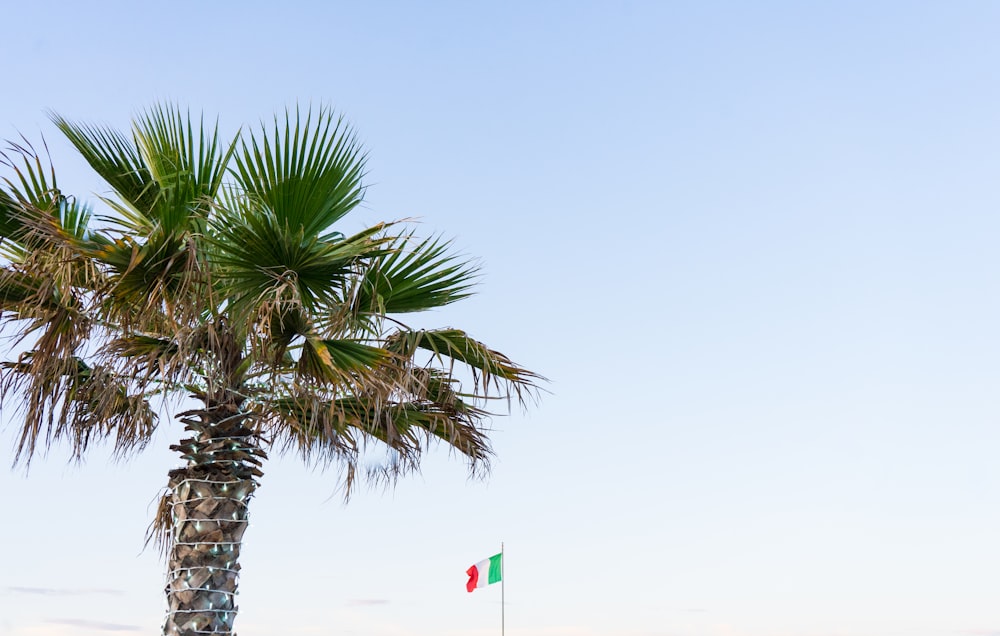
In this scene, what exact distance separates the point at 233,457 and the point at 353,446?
3.22 feet

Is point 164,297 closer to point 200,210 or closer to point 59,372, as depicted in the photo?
point 200,210

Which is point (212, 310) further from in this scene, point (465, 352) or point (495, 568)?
point (495, 568)

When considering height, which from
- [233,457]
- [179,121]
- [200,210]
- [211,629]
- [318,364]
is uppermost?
[179,121]

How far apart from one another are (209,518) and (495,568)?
6.10 metres

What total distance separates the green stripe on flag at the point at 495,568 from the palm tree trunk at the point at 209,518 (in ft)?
19.0

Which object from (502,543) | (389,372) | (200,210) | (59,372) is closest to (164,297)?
(200,210)

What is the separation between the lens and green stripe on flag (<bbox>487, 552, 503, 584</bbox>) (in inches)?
476

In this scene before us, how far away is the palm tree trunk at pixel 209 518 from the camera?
6.57 m

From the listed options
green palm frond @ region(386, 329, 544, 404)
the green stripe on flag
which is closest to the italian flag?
the green stripe on flag

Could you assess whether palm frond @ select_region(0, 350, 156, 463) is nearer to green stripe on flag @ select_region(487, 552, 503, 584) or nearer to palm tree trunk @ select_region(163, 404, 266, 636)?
palm tree trunk @ select_region(163, 404, 266, 636)

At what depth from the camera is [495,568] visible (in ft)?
39.8

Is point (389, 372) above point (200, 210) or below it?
below

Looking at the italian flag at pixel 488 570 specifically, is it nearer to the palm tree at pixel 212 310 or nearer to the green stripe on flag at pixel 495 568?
the green stripe on flag at pixel 495 568

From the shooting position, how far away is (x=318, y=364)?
21.2 ft
